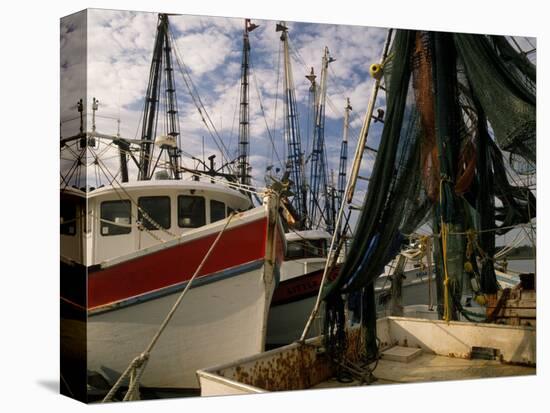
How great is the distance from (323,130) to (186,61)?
1454 millimetres

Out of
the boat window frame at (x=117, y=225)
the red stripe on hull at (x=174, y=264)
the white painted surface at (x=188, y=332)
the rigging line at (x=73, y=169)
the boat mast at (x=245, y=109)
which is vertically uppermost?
the boat mast at (x=245, y=109)

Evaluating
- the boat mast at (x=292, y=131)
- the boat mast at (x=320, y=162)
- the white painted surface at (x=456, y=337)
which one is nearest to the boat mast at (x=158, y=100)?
the boat mast at (x=292, y=131)

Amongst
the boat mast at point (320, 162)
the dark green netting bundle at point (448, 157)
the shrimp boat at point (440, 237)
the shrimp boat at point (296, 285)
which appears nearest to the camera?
the boat mast at point (320, 162)

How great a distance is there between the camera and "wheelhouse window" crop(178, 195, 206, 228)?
6254mm

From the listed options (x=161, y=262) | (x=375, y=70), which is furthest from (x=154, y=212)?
(x=375, y=70)

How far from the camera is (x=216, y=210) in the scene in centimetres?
632

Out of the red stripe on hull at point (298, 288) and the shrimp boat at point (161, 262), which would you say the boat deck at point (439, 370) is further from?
the shrimp boat at point (161, 262)

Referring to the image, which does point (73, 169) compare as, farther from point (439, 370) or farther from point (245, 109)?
point (439, 370)

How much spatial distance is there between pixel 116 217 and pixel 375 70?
8.94 feet

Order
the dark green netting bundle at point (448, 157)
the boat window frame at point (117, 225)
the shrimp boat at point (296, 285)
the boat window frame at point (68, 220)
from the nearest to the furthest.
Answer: the boat window frame at point (68, 220)
the boat window frame at point (117, 225)
the shrimp boat at point (296, 285)
the dark green netting bundle at point (448, 157)

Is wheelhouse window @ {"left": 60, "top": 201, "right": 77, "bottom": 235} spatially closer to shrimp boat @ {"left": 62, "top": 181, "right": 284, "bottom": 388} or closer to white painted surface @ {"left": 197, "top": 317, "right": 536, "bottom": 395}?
shrimp boat @ {"left": 62, "top": 181, "right": 284, "bottom": 388}

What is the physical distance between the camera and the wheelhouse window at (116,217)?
6.04 meters

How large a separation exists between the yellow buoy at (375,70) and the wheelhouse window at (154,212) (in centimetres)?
223

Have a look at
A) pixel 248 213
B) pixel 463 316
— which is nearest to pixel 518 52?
pixel 463 316
